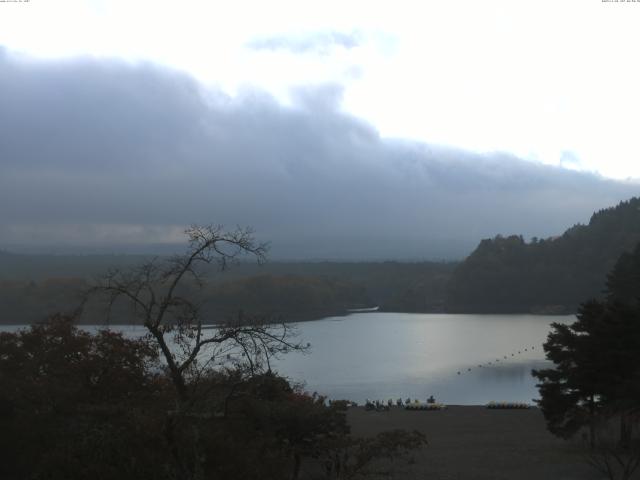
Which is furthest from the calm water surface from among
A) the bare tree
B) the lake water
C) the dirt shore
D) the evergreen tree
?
the bare tree

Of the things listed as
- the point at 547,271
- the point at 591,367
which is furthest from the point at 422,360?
the point at 547,271

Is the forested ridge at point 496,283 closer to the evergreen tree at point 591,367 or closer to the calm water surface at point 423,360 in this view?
the calm water surface at point 423,360

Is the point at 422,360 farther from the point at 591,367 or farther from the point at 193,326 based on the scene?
the point at 193,326

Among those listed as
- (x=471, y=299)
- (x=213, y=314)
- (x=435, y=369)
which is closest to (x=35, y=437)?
(x=435, y=369)

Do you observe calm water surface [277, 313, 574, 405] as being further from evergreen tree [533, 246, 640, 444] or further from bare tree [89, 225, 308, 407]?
bare tree [89, 225, 308, 407]

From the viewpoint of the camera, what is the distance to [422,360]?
65625 millimetres

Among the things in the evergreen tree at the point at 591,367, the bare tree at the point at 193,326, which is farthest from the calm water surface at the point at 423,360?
the bare tree at the point at 193,326

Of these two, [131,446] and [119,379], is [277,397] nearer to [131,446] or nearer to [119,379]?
[119,379]

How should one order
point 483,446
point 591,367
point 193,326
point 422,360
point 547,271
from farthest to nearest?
point 547,271, point 422,360, point 483,446, point 591,367, point 193,326

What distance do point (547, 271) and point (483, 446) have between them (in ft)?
402

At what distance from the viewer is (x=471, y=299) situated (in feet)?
463

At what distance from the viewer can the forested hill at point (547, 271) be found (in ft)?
443

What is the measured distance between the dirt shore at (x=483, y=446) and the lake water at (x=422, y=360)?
8820 mm

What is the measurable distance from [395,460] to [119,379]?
8644mm
